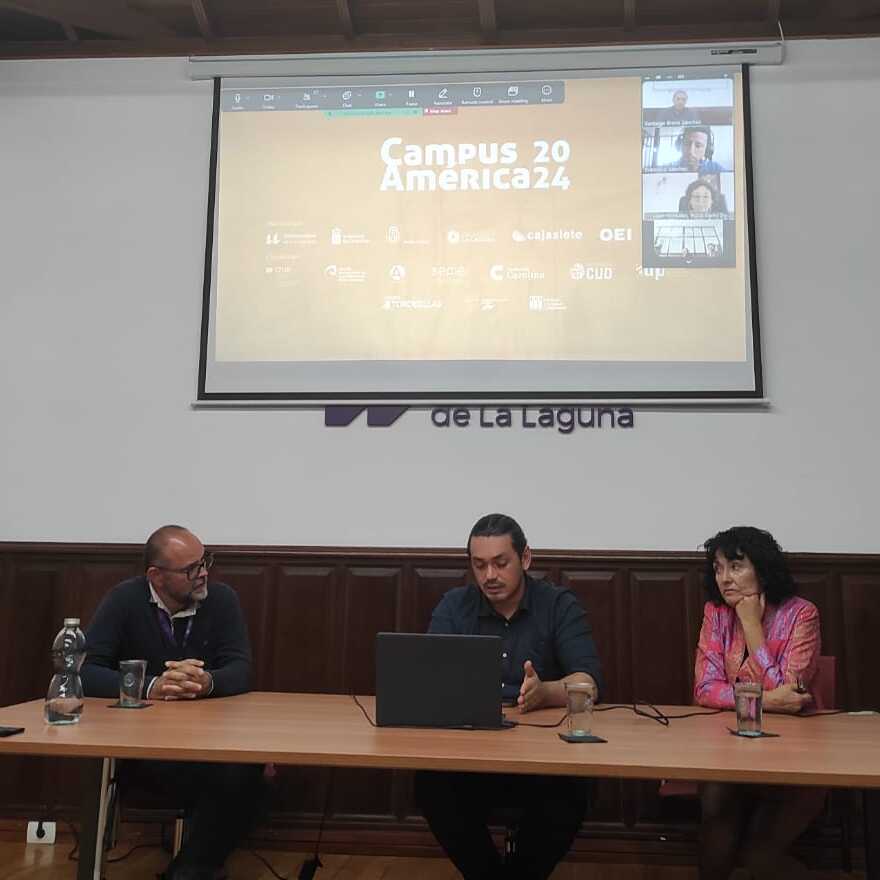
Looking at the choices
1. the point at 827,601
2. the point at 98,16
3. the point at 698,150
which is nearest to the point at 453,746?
the point at 827,601

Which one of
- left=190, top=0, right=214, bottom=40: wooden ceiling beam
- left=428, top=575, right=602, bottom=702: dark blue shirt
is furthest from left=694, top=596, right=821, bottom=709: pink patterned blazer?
left=190, top=0, right=214, bottom=40: wooden ceiling beam

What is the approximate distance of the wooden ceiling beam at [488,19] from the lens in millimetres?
4211

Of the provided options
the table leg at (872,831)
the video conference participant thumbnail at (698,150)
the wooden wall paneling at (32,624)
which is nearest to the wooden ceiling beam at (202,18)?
the video conference participant thumbnail at (698,150)

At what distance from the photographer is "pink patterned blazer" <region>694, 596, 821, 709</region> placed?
2941 millimetres

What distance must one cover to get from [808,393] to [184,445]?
2741 millimetres

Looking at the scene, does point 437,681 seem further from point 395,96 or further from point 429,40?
point 429,40

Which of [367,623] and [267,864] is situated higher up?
[367,623]

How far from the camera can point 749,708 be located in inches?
87.9

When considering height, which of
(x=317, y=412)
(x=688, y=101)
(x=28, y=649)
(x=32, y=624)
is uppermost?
(x=688, y=101)

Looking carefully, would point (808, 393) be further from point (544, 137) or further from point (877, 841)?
point (877, 841)

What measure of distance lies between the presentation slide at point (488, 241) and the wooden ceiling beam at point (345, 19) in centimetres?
25

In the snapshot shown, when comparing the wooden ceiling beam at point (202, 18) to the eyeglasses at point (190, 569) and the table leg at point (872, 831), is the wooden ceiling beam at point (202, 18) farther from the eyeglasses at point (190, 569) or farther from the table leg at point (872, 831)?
the table leg at point (872, 831)

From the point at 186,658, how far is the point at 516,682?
1.07 meters

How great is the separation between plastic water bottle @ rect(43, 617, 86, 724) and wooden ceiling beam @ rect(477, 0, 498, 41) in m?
3.21
